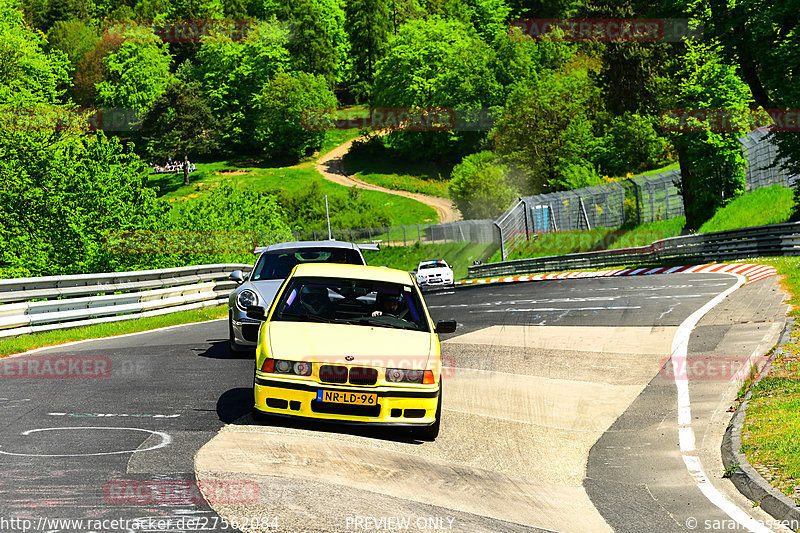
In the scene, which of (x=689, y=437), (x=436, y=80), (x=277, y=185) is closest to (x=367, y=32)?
(x=436, y=80)

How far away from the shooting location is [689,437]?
9.30 metres

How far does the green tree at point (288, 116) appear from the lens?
116 metres

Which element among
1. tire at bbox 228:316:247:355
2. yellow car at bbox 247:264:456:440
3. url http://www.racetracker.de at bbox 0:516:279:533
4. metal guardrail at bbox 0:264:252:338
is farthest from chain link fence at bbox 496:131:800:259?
url http://www.racetracker.de at bbox 0:516:279:533

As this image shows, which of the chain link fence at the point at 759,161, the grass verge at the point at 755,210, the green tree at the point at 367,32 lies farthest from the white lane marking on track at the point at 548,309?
the green tree at the point at 367,32

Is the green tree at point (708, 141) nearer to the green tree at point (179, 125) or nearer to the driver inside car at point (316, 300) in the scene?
the driver inside car at point (316, 300)

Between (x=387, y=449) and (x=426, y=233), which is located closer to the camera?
(x=387, y=449)

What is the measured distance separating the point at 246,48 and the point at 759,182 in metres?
98.0

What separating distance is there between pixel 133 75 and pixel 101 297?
109 metres

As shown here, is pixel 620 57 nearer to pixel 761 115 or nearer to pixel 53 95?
pixel 761 115

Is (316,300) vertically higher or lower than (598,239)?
higher

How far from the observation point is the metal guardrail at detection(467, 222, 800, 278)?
98.6 feet

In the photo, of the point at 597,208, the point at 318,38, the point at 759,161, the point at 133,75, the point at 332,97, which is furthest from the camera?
the point at 318,38

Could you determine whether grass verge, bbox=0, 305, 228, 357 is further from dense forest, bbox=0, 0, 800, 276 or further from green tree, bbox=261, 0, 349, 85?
green tree, bbox=261, 0, 349, 85

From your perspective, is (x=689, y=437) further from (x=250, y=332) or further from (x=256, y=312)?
(x=250, y=332)
